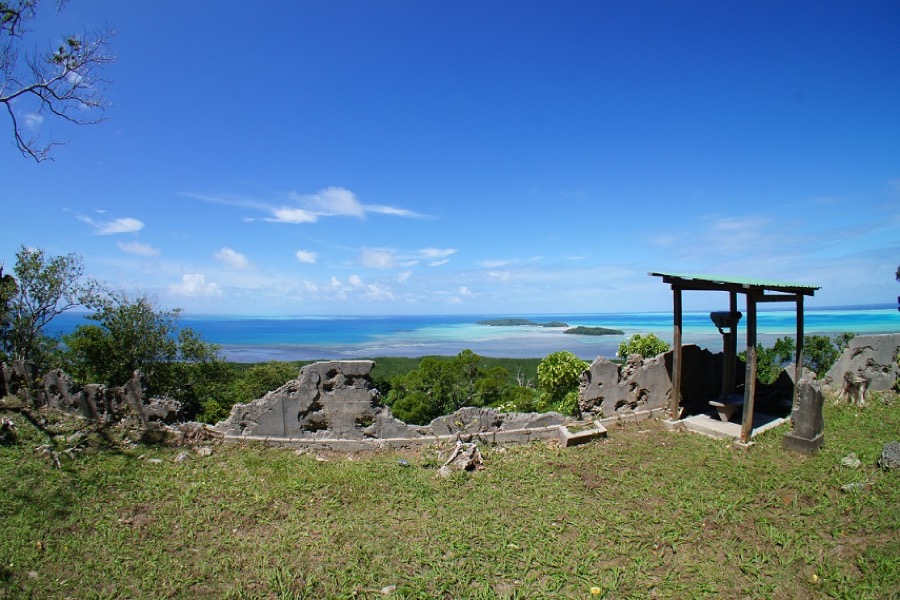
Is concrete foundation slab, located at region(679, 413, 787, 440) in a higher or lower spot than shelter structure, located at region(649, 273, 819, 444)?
lower

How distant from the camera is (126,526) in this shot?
516cm

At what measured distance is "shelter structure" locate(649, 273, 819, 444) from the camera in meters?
7.05

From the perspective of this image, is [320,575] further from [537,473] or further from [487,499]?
[537,473]

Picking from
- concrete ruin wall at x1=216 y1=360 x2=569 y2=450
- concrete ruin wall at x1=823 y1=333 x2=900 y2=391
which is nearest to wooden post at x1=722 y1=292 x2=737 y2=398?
concrete ruin wall at x1=823 y1=333 x2=900 y2=391

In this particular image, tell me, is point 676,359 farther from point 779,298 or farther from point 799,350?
point 799,350

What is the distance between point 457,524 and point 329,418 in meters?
3.58

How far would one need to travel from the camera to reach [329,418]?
313 inches

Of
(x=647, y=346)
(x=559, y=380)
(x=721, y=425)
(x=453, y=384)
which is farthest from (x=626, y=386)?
(x=453, y=384)

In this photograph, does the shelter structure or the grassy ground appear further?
the shelter structure

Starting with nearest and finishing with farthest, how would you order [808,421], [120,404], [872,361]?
[808,421], [120,404], [872,361]

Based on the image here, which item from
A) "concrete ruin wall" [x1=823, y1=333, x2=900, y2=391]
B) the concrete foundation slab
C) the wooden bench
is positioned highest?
"concrete ruin wall" [x1=823, y1=333, x2=900, y2=391]

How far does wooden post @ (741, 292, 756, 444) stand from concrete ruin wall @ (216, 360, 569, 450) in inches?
116

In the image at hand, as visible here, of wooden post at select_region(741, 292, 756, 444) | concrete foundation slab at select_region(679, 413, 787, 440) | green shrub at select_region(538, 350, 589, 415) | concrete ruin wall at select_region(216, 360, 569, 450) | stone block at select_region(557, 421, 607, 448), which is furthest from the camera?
green shrub at select_region(538, 350, 589, 415)

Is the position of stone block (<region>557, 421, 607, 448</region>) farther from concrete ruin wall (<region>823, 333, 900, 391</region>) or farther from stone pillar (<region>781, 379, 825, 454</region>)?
concrete ruin wall (<region>823, 333, 900, 391</region>)
